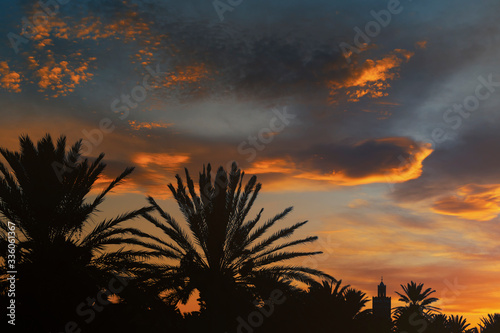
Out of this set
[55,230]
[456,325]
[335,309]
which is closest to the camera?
[55,230]

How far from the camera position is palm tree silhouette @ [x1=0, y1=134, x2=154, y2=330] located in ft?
58.3

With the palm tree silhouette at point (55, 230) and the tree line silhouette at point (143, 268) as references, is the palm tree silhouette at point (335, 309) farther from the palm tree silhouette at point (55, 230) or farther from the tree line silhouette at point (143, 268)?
the palm tree silhouette at point (55, 230)

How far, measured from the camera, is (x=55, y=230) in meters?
18.8

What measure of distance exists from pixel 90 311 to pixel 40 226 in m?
3.63

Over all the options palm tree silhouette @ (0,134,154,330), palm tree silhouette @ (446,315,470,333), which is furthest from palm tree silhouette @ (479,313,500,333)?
palm tree silhouette @ (0,134,154,330)

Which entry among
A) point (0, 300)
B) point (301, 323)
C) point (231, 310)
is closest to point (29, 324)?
point (0, 300)

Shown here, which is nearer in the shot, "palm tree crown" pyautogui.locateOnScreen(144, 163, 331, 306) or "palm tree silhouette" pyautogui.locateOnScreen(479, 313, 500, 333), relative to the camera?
"palm tree crown" pyautogui.locateOnScreen(144, 163, 331, 306)

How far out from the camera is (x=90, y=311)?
19453 millimetres

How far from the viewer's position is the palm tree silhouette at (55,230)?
58.3 feet

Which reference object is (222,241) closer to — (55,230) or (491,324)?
(55,230)

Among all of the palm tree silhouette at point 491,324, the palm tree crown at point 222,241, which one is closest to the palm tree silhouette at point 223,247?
the palm tree crown at point 222,241

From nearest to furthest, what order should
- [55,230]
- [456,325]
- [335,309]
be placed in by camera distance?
1. [55,230]
2. [335,309]
3. [456,325]

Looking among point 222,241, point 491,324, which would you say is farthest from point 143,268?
point 491,324

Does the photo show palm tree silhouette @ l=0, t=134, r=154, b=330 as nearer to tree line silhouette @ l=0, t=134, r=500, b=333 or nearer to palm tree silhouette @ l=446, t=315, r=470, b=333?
tree line silhouette @ l=0, t=134, r=500, b=333
